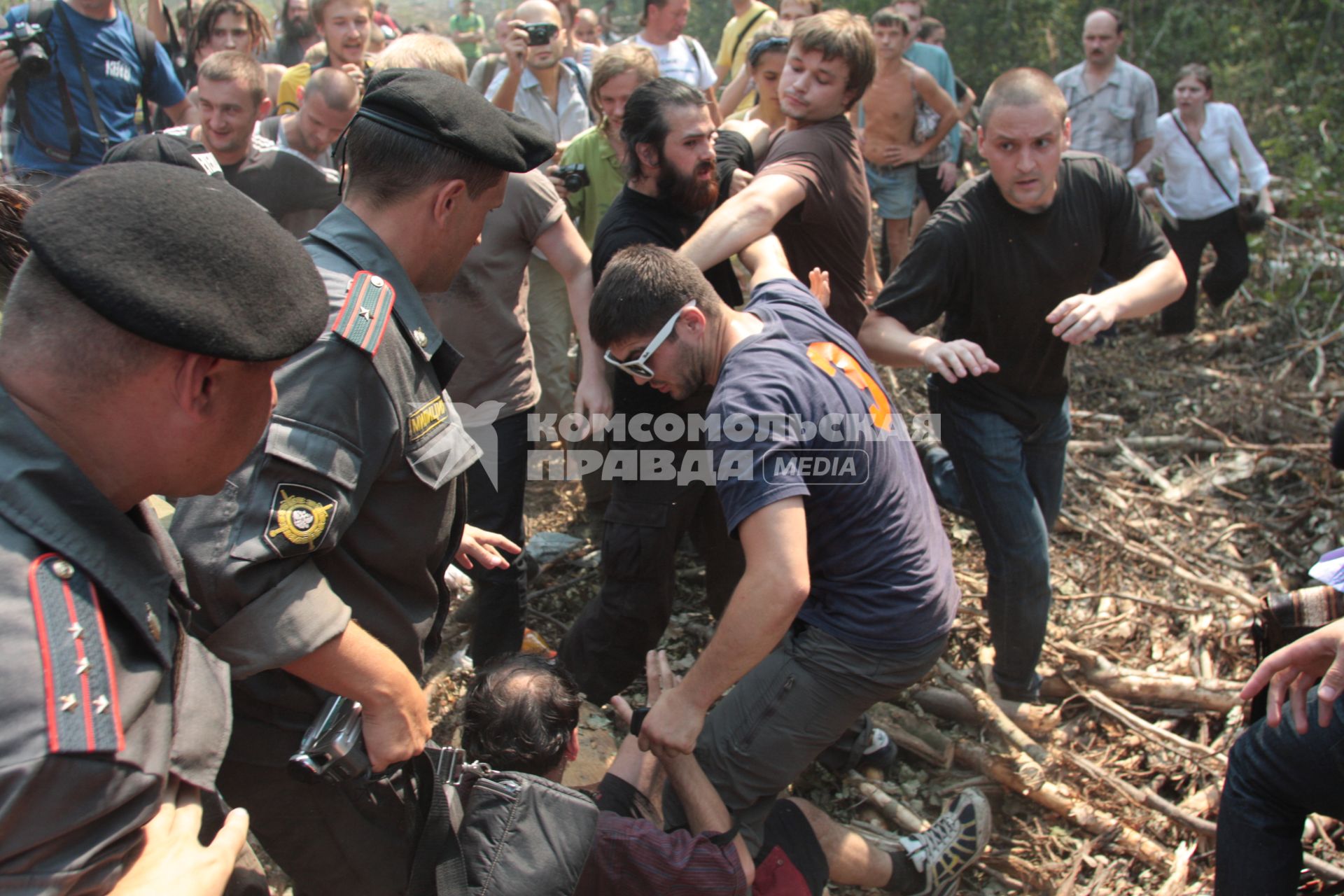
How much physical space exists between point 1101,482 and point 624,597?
3.23 metres

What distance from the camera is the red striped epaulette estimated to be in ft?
3.47

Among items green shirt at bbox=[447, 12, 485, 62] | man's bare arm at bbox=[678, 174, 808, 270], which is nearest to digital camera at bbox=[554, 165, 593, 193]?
man's bare arm at bbox=[678, 174, 808, 270]

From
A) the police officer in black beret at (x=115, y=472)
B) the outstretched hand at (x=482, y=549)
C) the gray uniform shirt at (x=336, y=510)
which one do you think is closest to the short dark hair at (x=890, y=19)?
the outstretched hand at (x=482, y=549)

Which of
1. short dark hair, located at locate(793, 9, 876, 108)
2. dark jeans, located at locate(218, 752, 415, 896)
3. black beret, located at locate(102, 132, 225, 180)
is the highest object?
short dark hair, located at locate(793, 9, 876, 108)

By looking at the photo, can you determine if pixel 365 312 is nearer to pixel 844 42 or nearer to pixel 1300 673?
pixel 1300 673

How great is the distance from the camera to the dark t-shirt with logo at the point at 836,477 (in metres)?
2.42

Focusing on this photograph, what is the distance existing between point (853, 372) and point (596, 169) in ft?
8.25

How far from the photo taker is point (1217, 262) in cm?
764

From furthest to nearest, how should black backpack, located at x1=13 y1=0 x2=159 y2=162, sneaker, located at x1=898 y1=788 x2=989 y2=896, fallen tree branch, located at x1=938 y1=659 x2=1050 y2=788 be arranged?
black backpack, located at x1=13 y1=0 x2=159 y2=162
fallen tree branch, located at x1=938 y1=659 x2=1050 y2=788
sneaker, located at x1=898 y1=788 x2=989 y2=896

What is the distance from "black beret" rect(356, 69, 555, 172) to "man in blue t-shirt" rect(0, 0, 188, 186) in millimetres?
3866

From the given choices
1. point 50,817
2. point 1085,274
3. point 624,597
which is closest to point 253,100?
point 624,597

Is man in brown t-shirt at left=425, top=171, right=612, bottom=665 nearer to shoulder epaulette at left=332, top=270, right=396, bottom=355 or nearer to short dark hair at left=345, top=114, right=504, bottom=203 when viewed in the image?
short dark hair at left=345, top=114, right=504, bottom=203

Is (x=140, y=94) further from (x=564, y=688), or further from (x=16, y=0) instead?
(x=564, y=688)

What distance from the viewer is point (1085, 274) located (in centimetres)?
362
